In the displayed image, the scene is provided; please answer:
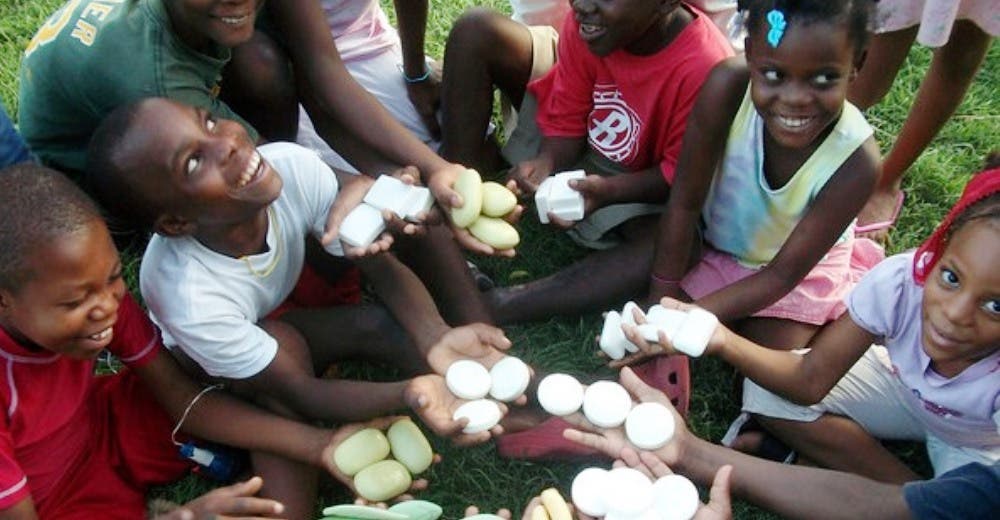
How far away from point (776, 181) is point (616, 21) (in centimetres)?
47

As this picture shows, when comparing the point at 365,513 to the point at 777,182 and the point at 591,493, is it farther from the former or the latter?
the point at 777,182

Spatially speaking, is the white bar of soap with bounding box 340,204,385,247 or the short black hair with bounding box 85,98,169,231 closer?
the short black hair with bounding box 85,98,169,231

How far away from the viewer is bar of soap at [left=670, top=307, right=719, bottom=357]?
185cm

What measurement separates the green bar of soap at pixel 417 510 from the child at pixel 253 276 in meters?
0.14

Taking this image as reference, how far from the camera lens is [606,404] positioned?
1.89 meters

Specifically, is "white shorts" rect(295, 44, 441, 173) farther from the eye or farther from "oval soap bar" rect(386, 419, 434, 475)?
the eye

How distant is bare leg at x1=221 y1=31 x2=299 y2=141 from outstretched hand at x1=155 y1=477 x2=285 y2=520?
96 cm

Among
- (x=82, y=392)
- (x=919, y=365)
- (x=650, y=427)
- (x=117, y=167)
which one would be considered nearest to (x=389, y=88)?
(x=117, y=167)

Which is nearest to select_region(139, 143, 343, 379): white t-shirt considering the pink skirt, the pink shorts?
the pink shorts

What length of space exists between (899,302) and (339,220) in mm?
1092

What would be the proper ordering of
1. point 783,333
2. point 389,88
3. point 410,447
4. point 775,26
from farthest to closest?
point 389,88 → point 783,333 → point 410,447 → point 775,26

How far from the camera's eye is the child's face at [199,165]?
68.5 inches

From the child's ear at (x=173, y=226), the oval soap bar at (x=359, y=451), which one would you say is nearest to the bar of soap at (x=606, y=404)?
the oval soap bar at (x=359, y=451)

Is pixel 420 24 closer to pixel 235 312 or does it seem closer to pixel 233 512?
pixel 235 312
